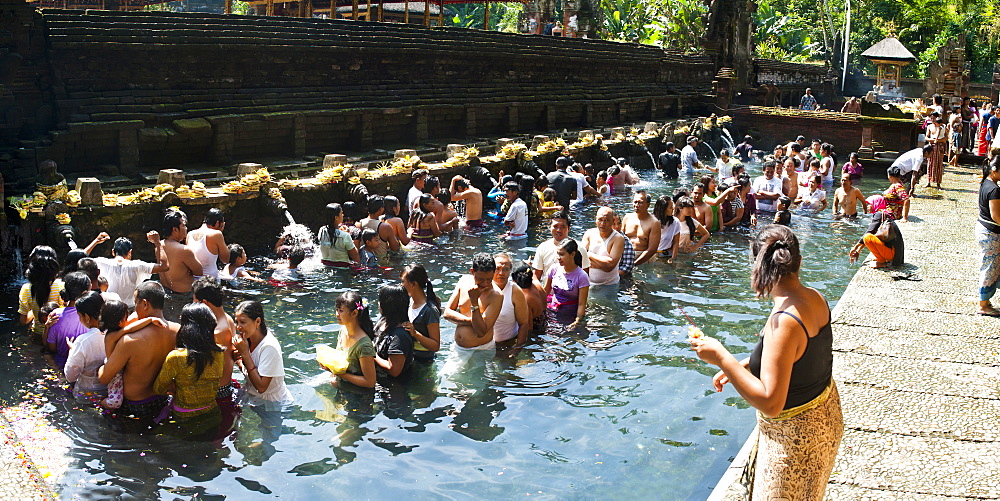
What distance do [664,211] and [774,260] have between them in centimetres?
763

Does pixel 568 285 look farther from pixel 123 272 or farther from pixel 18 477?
pixel 18 477

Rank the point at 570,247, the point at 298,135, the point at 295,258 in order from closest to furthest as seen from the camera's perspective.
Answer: the point at 570,247
the point at 295,258
the point at 298,135

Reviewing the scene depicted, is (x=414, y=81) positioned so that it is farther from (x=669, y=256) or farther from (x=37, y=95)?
(x=669, y=256)

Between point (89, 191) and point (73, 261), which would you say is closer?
Result: point (73, 261)

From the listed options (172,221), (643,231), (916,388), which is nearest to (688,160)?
(643,231)

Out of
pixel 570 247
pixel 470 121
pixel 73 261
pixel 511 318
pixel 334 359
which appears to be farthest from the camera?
pixel 470 121

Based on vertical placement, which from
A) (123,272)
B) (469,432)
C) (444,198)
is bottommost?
(469,432)

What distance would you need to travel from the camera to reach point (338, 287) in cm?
1057

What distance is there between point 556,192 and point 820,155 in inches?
390

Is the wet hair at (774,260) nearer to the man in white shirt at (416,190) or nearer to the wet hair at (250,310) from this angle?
the wet hair at (250,310)

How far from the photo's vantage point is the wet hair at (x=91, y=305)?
21.0 ft

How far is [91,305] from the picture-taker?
641 cm

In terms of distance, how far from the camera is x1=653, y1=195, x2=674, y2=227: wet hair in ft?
36.4

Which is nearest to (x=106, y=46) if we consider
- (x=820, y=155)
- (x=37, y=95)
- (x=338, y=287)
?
(x=37, y=95)
